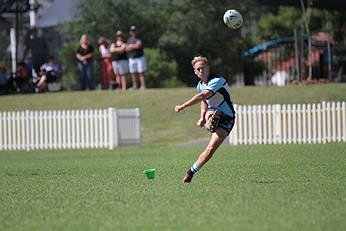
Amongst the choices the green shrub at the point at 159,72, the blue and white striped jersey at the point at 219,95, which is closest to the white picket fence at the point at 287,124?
the green shrub at the point at 159,72

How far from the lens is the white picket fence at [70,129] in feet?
94.8

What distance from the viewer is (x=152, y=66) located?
40.4 m

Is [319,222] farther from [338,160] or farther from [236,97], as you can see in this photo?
[236,97]

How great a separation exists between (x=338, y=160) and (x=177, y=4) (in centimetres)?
2688

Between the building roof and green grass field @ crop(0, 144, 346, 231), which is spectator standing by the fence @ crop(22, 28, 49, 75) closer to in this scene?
the building roof

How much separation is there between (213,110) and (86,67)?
19.9 meters

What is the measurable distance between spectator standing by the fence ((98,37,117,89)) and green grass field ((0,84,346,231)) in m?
6.59

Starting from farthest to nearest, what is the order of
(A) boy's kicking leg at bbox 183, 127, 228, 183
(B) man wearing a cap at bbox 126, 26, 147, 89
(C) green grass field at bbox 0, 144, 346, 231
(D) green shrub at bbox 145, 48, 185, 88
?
(D) green shrub at bbox 145, 48, 185, 88, (B) man wearing a cap at bbox 126, 26, 147, 89, (A) boy's kicking leg at bbox 183, 127, 228, 183, (C) green grass field at bbox 0, 144, 346, 231

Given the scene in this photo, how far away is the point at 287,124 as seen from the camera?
27812 mm

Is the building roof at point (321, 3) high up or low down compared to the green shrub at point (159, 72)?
up

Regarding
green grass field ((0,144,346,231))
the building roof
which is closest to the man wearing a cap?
the building roof

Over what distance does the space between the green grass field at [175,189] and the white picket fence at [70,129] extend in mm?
1012

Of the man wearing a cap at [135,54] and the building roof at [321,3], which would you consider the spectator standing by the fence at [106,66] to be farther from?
the building roof at [321,3]

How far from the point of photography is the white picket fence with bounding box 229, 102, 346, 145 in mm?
27578
